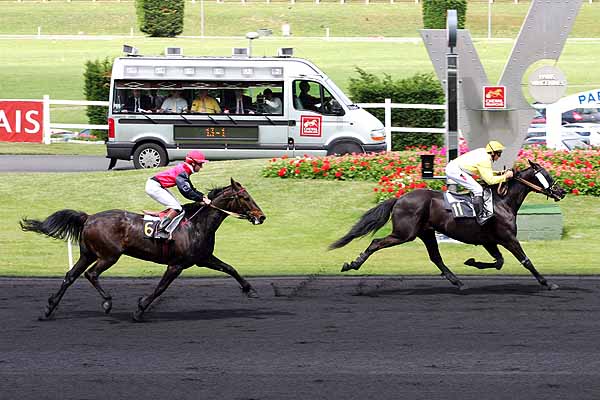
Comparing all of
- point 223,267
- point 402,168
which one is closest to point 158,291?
point 223,267

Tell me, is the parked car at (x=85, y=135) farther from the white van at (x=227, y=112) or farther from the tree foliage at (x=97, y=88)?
the white van at (x=227, y=112)

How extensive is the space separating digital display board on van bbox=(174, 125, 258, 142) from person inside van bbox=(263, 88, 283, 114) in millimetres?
554

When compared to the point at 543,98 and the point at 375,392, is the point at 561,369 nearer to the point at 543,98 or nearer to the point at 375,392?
the point at 375,392

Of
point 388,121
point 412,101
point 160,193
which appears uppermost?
point 412,101

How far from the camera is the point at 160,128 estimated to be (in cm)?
2728

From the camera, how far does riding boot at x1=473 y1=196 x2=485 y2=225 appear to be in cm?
1454

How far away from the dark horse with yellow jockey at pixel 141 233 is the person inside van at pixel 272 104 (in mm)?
14274

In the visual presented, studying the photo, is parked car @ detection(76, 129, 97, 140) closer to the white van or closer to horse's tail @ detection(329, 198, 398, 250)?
the white van

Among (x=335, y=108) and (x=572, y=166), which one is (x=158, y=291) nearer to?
(x=572, y=166)

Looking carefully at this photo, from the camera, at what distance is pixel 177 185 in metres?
12.9

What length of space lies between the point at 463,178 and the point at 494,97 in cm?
472

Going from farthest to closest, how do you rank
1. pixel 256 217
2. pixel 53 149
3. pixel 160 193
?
pixel 53 149 < pixel 160 193 < pixel 256 217

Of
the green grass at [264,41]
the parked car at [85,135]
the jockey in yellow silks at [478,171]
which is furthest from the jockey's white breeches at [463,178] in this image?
the green grass at [264,41]

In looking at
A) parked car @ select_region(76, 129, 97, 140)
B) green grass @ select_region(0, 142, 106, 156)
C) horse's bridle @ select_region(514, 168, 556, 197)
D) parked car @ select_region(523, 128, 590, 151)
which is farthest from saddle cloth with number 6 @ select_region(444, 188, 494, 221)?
parked car @ select_region(76, 129, 97, 140)
